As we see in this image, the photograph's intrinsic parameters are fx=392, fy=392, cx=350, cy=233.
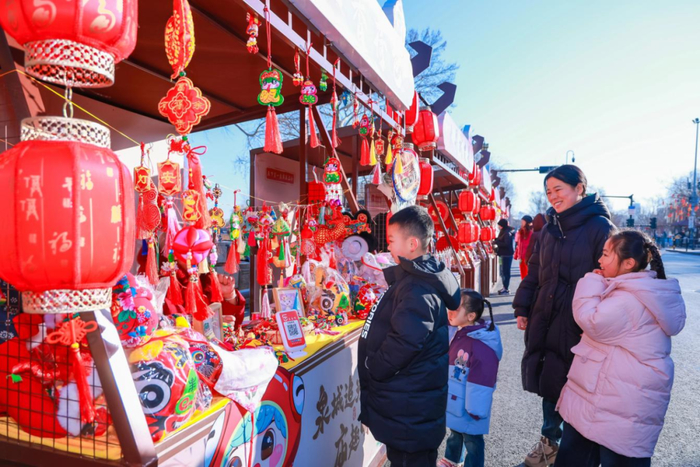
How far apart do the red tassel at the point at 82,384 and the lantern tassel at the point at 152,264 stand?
753 millimetres

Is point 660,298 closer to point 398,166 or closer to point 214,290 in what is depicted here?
point 214,290

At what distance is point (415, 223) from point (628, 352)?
1.21 meters

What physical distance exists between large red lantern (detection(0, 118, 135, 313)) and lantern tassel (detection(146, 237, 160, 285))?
3.20ft

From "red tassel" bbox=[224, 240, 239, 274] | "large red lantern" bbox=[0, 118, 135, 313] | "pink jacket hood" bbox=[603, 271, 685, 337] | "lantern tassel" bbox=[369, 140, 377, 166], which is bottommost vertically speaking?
"pink jacket hood" bbox=[603, 271, 685, 337]

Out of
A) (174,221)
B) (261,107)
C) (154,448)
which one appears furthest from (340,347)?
(261,107)

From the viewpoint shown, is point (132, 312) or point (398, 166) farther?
point (398, 166)

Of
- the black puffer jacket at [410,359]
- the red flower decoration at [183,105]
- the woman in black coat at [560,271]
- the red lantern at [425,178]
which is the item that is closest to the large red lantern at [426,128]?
the red lantern at [425,178]

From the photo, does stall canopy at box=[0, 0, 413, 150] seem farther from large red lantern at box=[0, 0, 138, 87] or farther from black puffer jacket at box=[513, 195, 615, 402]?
black puffer jacket at box=[513, 195, 615, 402]

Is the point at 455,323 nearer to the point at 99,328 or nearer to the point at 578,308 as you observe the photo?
the point at 578,308

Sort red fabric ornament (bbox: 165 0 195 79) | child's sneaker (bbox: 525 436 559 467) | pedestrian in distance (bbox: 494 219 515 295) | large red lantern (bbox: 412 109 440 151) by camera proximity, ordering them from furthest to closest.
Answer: pedestrian in distance (bbox: 494 219 515 295) → large red lantern (bbox: 412 109 440 151) → child's sneaker (bbox: 525 436 559 467) → red fabric ornament (bbox: 165 0 195 79)

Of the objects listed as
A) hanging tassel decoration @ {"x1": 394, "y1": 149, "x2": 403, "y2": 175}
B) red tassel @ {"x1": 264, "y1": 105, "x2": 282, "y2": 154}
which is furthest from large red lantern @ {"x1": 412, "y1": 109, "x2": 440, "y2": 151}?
red tassel @ {"x1": 264, "y1": 105, "x2": 282, "y2": 154}

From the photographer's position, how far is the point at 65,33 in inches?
37.5

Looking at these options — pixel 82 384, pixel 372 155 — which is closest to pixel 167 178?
pixel 82 384

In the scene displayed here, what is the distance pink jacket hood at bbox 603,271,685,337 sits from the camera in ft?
6.01
